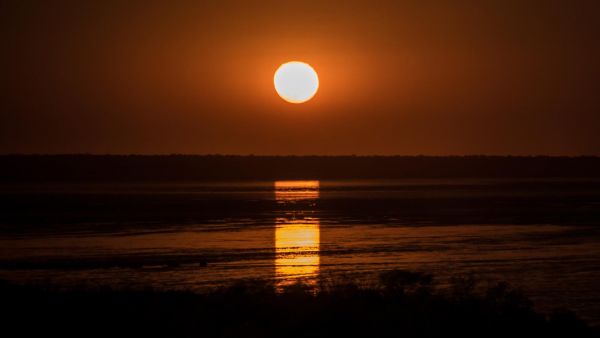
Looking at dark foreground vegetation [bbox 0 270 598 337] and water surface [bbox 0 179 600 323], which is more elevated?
water surface [bbox 0 179 600 323]

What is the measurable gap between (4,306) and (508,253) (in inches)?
795

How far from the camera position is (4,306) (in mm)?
17719

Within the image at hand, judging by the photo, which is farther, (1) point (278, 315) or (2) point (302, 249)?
(2) point (302, 249)

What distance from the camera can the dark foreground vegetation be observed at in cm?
1591

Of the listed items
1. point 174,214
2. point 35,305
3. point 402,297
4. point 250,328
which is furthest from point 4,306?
point 174,214

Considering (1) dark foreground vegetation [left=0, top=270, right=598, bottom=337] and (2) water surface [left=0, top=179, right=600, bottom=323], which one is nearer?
(1) dark foreground vegetation [left=0, top=270, right=598, bottom=337]

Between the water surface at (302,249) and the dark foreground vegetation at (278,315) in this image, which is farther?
the water surface at (302,249)

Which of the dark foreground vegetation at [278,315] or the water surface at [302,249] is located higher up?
the water surface at [302,249]

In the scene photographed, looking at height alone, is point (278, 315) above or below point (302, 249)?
below

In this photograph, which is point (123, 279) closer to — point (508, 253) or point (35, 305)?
point (35, 305)

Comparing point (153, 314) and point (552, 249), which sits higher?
point (552, 249)

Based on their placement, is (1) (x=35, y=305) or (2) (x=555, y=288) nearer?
(1) (x=35, y=305)

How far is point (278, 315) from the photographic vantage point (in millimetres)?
17203

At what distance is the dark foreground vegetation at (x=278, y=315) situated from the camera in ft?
52.2
